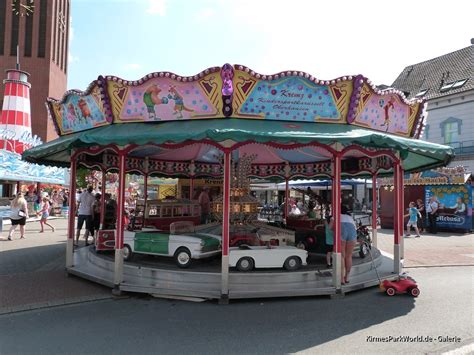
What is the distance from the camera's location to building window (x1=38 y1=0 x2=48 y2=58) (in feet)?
133

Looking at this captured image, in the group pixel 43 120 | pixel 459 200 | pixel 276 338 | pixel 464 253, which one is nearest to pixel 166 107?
pixel 276 338

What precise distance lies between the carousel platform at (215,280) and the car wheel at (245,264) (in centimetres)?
12

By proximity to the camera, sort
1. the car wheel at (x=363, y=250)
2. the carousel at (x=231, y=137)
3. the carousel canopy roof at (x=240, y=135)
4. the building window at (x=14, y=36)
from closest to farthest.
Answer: the carousel canopy roof at (x=240, y=135) < the carousel at (x=231, y=137) < the car wheel at (x=363, y=250) < the building window at (x=14, y=36)

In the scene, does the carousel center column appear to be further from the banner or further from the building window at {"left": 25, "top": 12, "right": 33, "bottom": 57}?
the building window at {"left": 25, "top": 12, "right": 33, "bottom": 57}

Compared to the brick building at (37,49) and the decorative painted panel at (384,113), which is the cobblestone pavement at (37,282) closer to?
the decorative painted panel at (384,113)

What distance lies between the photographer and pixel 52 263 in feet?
31.1

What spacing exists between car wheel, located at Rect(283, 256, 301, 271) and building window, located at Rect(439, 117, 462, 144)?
75.7 feet

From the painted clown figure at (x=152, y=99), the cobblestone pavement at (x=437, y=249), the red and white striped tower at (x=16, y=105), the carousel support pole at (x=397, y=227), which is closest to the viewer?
the painted clown figure at (x=152, y=99)

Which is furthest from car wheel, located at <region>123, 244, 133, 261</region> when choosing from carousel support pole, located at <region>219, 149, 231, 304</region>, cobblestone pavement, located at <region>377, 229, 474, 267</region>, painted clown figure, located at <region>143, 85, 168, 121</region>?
cobblestone pavement, located at <region>377, 229, 474, 267</region>

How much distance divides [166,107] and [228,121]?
1249 millimetres

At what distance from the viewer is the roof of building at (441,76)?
84.0 ft

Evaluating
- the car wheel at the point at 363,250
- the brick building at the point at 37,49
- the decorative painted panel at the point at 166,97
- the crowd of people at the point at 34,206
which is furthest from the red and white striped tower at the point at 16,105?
the car wheel at the point at 363,250

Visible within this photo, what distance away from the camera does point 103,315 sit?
563cm

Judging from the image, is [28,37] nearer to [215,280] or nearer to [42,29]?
[42,29]
